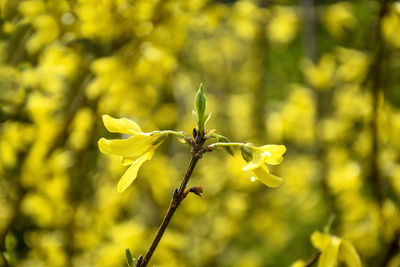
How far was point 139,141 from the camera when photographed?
78 centimetres

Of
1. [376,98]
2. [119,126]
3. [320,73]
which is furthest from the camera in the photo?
[320,73]

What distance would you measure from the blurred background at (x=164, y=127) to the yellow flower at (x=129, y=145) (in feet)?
1.48

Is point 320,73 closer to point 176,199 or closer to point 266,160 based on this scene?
point 266,160

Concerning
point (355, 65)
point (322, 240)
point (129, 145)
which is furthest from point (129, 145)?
point (355, 65)

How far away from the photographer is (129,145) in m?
0.77

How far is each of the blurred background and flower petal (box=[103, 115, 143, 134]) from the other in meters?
0.47

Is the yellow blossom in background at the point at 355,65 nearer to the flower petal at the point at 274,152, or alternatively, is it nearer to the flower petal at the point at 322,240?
the flower petal at the point at 322,240

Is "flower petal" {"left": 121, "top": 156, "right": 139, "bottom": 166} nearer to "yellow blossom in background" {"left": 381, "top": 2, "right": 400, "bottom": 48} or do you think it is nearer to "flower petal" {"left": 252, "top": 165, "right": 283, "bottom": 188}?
"flower petal" {"left": 252, "top": 165, "right": 283, "bottom": 188}

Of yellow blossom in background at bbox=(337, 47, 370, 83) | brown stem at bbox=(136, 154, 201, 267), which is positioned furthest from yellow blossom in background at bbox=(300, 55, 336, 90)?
brown stem at bbox=(136, 154, 201, 267)

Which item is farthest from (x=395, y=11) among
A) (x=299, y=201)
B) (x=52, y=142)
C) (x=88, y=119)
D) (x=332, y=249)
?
(x=299, y=201)

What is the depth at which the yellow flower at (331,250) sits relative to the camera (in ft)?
3.03

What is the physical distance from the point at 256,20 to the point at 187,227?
4.69 ft

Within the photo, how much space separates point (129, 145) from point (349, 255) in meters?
0.59

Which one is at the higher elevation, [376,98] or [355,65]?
[376,98]
